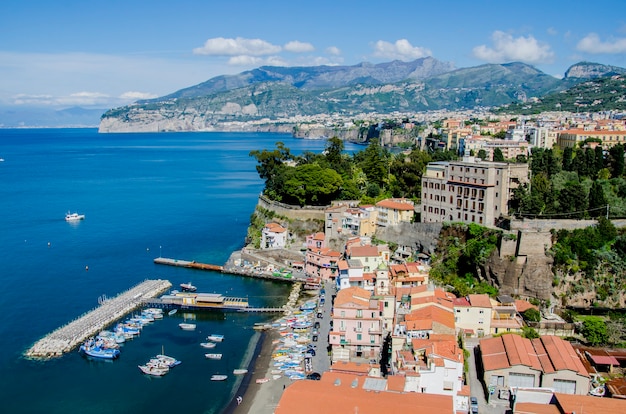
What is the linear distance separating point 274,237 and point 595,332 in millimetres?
20299

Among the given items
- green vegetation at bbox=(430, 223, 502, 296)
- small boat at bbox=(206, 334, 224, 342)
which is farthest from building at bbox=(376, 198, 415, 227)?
small boat at bbox=(206, 334, 224, 342)

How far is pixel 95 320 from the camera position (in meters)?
27.6

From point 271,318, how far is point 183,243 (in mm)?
16444

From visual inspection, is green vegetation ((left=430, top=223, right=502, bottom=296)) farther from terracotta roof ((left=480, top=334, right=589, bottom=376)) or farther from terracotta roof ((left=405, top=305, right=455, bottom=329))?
Result: terracotta roof ((left=480, top=334, right=589, bottom=376))

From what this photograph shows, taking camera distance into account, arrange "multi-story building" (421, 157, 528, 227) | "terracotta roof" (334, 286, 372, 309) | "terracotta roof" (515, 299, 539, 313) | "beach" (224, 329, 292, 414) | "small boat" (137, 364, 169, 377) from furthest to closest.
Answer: "multi-story building" (421, 157, 528, 227) → "terracotta roof" (515, 299, 539, 313) → "terracotta roof" (334, 286, 372, 309) → "small boat" (137, 364, 169, 377) → "beach" (224, 329, 292, 414)

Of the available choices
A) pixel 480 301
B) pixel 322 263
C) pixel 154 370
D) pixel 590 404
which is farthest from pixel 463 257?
pixel 154 370

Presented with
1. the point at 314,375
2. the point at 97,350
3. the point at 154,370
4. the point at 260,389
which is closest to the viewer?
the point at 260,389

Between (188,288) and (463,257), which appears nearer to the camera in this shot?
(463,257)

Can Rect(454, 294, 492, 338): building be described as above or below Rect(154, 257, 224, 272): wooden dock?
above

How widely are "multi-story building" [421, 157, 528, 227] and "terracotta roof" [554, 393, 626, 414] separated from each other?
518 inches

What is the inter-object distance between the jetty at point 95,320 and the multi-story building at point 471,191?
15.4 m

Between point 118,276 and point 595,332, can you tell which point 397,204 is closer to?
point 595,332

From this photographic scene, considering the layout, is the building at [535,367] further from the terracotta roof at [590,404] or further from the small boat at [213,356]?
the small boat at [213,356]

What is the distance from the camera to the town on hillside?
1877 centimetres
